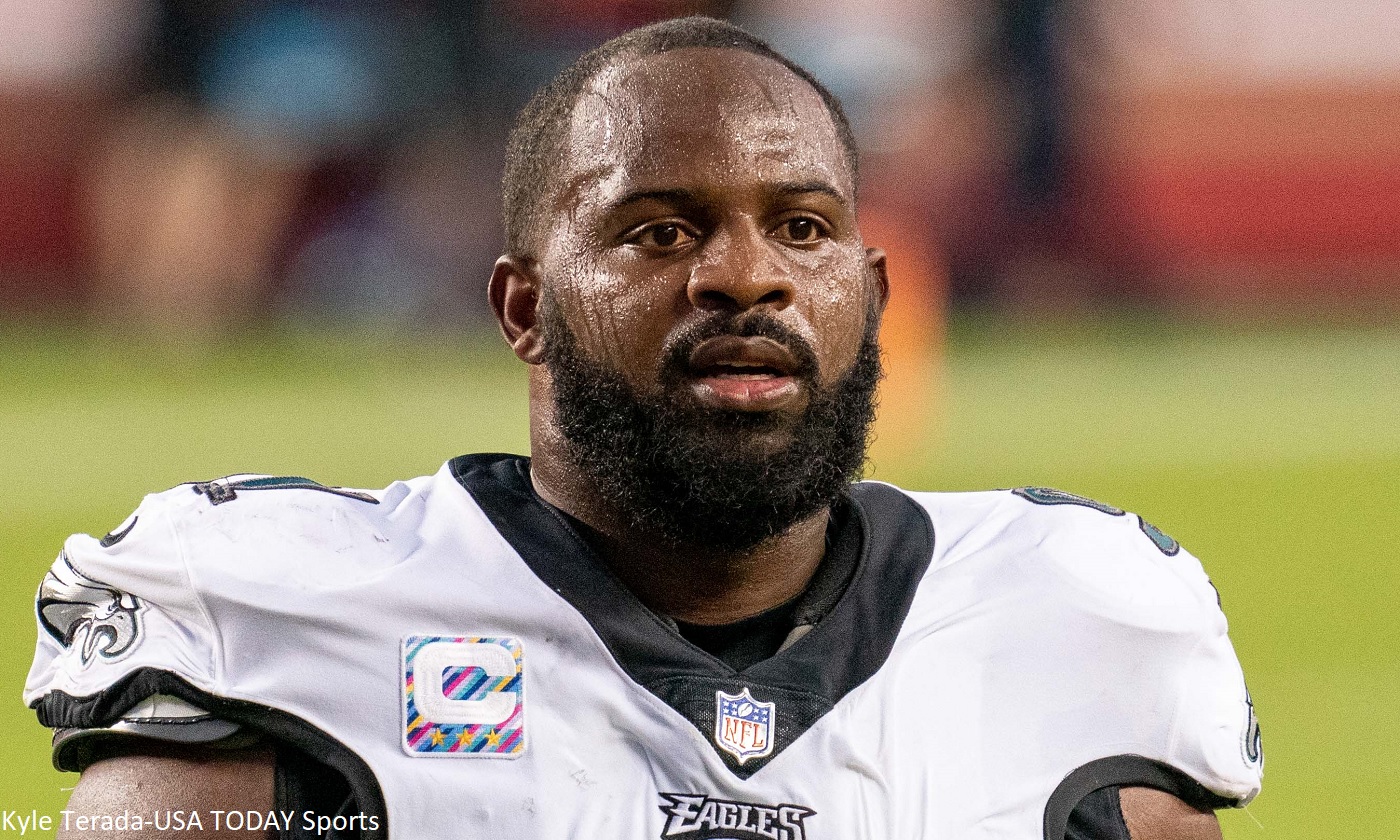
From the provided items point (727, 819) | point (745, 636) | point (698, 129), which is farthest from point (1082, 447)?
point (727, 819)

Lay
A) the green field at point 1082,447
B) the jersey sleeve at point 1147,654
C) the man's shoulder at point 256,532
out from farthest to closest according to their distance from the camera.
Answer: the green field at point 1082,447
the jersey sleeve at point 1147,654
the man's shoulder at point 256,532

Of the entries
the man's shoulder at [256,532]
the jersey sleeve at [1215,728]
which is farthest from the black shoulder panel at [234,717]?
the jersey sleeve at [1215,728]

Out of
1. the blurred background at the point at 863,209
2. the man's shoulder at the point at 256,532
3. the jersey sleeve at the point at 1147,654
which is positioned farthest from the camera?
the blurred background at the point at 863,209

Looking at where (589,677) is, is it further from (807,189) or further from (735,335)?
(807,189)

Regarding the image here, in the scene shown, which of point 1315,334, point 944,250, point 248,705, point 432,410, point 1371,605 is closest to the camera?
point 248,705

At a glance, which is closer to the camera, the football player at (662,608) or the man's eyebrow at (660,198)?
the football player at (662,608)

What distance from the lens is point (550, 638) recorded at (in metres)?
2.28

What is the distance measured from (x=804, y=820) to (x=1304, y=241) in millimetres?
12035

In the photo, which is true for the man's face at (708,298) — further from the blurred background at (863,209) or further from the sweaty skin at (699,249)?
the blurred background at (863,209)

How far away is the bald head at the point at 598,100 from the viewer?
237 cm

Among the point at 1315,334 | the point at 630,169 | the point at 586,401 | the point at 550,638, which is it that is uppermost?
the point at 630,169

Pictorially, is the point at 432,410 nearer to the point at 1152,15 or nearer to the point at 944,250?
the point at 944,250

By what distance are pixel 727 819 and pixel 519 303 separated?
0.69 m

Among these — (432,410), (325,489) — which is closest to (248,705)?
(325,489)
